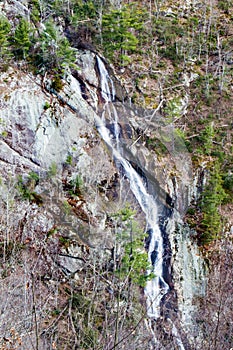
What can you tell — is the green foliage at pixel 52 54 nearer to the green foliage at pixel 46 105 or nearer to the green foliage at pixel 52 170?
the green foliage at pixel 46 105

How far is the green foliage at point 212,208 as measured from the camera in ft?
64.9

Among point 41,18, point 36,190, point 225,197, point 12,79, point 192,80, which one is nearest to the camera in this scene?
point 36,190

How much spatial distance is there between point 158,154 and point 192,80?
26.9ft

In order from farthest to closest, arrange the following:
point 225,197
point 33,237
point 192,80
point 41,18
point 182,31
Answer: point 182,31
point 192,80
point 41,18
point 225,197
point 33,237

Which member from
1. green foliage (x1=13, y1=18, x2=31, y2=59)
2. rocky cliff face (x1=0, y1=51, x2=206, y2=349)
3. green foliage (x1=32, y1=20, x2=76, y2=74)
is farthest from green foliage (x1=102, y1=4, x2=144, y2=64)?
green foliage (x1=13, y1=18, x2=31, y2=59)

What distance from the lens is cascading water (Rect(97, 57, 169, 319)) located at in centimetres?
1853

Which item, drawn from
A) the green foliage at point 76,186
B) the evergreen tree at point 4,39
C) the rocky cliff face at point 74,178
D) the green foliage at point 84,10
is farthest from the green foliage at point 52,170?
the green foliage at point 84,10

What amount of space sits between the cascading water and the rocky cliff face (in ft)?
1.18

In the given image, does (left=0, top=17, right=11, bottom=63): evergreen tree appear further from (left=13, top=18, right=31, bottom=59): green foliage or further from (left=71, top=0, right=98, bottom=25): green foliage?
(left=71, top=0, right=98, bottom=25): green foliage

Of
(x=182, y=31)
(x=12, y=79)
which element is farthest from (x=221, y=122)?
(x=12, y=79)

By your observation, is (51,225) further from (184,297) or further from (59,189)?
(184,297)

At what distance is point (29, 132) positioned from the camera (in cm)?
1898

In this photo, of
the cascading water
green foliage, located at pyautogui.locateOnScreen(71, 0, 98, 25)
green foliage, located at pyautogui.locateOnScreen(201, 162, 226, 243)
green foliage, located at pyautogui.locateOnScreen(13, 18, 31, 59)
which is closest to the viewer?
the cascading water

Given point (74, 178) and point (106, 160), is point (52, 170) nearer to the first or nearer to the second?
point (74, 178)
